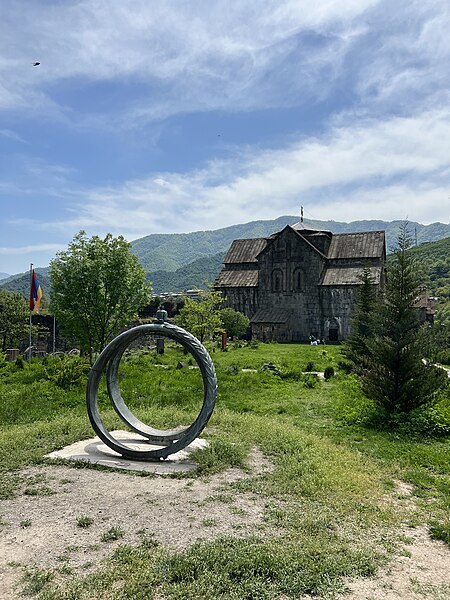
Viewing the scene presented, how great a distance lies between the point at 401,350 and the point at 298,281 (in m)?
31.8

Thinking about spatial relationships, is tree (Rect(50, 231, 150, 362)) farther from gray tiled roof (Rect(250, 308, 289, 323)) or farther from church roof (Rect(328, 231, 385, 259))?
church roof (Rect(328, 231, 385, 259))

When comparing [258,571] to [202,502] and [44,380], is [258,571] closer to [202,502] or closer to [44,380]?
[202,502]

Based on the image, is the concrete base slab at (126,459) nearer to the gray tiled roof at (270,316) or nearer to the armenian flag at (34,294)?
the armenian flag at (34,294)

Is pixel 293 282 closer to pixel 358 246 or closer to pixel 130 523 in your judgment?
pixel 358 246

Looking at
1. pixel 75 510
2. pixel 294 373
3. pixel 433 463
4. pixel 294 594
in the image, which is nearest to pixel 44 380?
pixel 294 373

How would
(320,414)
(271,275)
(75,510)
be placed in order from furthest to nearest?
1. (271,275)
2. (320,414)
3. (75,510)

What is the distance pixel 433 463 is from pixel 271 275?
3669 centimetres

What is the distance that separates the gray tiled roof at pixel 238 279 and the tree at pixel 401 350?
33.0 metres

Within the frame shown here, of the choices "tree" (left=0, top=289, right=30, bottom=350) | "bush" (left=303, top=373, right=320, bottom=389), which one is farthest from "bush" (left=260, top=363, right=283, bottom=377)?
"tree" (left=0, top=289, right=30, bottom=350)

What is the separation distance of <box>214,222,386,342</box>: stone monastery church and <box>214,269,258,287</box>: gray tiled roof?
0.10m

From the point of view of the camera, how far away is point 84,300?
2275 cm

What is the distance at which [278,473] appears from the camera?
317 inches

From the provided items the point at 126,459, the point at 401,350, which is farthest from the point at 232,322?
the point at 126,459

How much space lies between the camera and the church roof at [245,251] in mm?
49656
